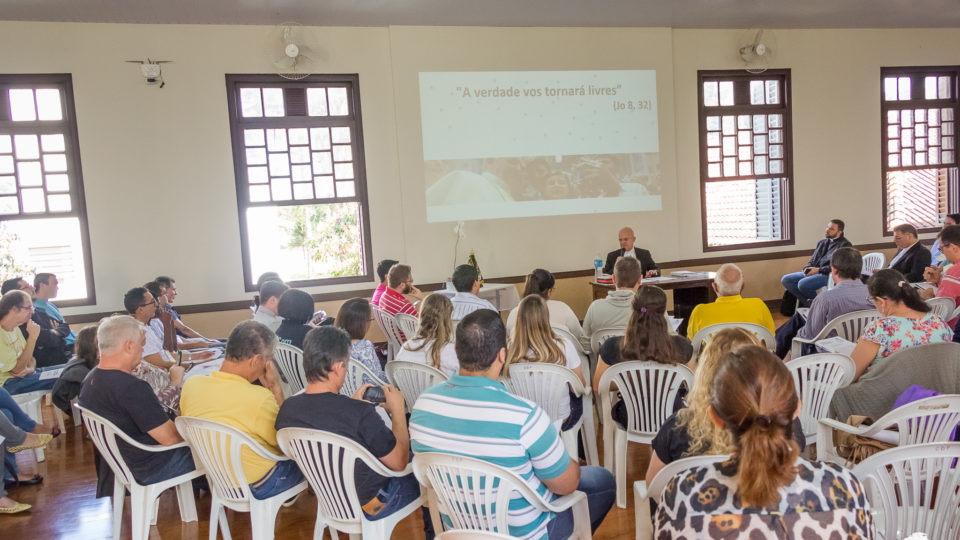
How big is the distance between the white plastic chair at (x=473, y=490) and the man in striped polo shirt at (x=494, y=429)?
0.05 m

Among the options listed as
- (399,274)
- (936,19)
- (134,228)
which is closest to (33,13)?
(134,228)

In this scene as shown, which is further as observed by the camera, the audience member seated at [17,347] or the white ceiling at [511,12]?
the white ceiling at [511,12]

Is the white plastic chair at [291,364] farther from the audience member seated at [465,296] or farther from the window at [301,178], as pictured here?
the window at [301,178]

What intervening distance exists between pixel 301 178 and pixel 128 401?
456cm

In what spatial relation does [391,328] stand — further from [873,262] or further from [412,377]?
[873,262]

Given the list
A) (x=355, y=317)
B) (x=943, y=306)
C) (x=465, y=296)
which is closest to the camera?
(x=355, y=317)

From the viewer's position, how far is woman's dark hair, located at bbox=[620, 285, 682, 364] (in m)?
3.13

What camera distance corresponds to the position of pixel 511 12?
22.2 feet

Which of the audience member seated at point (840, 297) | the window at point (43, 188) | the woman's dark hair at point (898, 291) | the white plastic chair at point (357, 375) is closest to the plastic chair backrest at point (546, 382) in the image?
the white plastic chair at point (357, 375)

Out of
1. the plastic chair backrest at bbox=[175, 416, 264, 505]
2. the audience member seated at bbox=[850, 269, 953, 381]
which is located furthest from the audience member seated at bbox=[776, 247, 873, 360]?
the plastic chair backrest at bbox=[175, 416, 264, 505]

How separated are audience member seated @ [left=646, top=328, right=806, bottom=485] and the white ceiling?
16.9 ft

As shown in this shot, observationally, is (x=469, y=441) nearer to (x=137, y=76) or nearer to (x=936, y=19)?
(x=137, y=76)

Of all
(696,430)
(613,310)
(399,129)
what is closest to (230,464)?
(696,430)

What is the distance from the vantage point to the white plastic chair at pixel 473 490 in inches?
78.1
